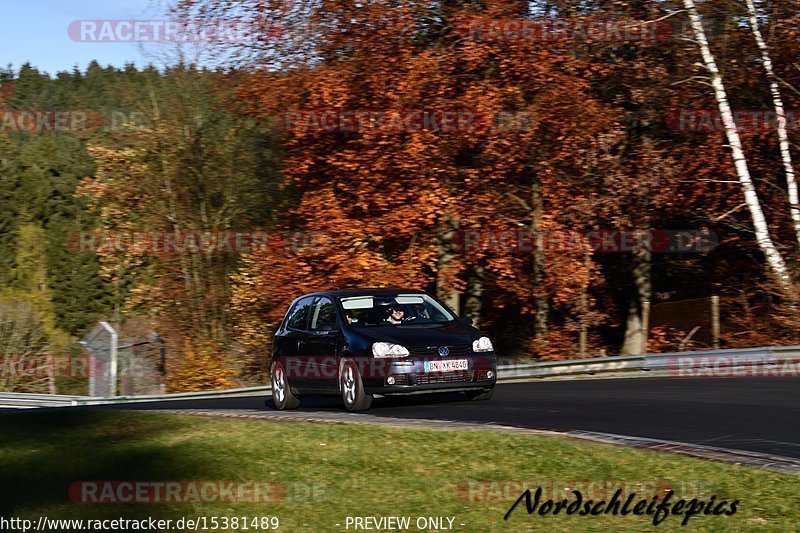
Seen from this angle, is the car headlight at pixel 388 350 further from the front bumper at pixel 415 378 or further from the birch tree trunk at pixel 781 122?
the birch tree trunk at pixel 781 122

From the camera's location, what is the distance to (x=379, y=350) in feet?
45.1

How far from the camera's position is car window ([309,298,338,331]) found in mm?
14997

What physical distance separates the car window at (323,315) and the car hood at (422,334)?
76 centimetres

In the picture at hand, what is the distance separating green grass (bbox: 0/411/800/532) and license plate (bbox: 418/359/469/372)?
2.53 metres

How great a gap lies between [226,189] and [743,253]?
19.2 metres

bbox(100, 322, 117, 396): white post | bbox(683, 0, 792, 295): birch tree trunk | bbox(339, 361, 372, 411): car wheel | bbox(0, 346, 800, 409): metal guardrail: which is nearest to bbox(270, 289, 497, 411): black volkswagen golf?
bbox(339, 361, 372, 411): car wheel

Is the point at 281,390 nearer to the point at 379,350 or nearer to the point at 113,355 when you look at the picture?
A: the point at 379,350

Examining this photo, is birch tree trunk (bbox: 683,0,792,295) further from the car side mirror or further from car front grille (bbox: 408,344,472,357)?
the car side mirror

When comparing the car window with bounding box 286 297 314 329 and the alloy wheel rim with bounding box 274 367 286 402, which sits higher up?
the car window with bounding box 286 297 314 329

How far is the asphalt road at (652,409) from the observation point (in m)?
10.6

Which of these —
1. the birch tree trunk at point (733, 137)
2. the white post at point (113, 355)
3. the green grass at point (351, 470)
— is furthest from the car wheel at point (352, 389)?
the white post at point (113, 355)

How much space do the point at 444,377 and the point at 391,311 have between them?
4.73ft

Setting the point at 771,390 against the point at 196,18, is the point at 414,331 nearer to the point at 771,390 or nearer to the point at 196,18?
the point at 771,390

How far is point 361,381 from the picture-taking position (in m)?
13.9
